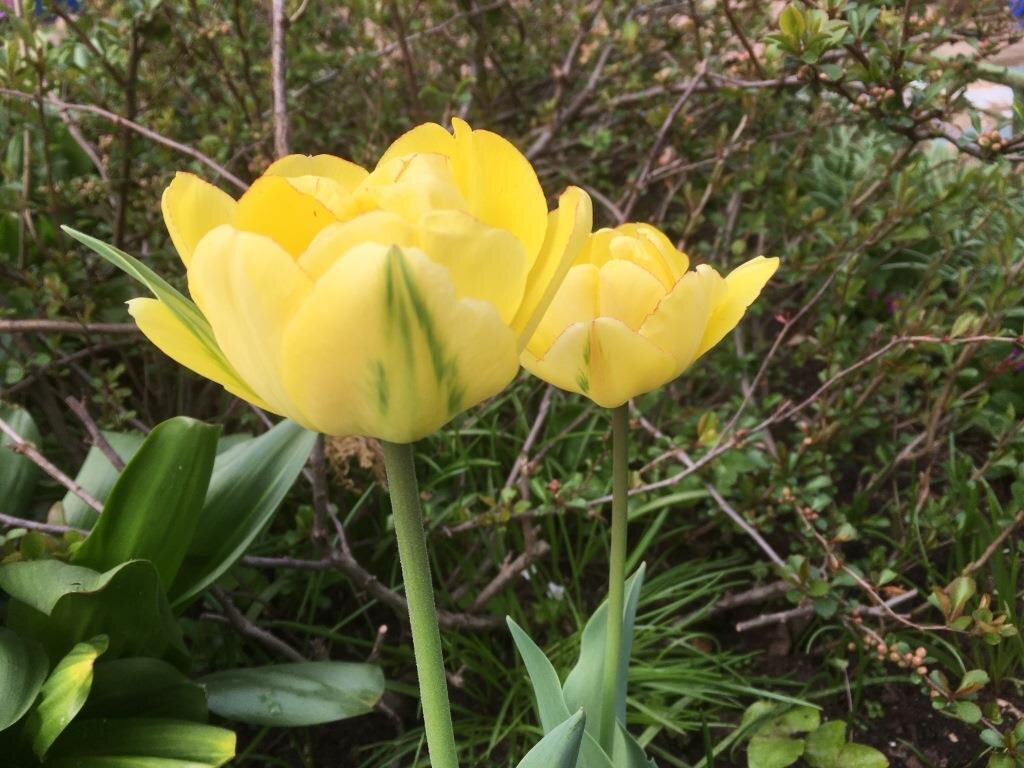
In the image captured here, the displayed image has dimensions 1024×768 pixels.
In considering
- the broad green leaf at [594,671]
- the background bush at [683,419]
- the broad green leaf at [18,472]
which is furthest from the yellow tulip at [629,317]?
the broad green leaf at [18,472]

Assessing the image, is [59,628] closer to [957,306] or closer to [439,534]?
[439,534]

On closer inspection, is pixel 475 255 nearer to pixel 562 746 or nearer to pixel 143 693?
pixel 562 746

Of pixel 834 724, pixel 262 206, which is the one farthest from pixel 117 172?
pixel 834 724

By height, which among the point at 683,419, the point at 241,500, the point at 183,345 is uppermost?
the point at 183,345

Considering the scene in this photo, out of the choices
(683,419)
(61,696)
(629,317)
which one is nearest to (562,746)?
(629,317)

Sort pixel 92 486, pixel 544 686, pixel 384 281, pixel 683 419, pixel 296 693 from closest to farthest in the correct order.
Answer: pixel 384 281 < pixel 544 686 < pixel 296 693 < pixel 92 486 < pixel 683 419

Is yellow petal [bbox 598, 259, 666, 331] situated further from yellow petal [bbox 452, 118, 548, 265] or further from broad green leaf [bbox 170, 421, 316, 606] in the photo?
broad green leaf [bbox 170, 421, 316, 606]

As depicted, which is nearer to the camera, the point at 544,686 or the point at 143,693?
the point at 544,686

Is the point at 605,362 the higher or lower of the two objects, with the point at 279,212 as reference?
lower
